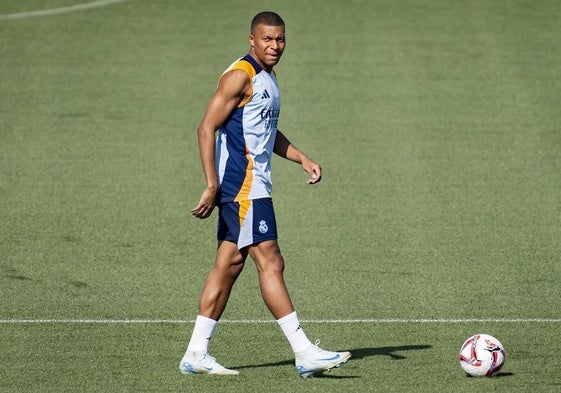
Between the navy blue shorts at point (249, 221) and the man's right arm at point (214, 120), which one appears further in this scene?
the navy blue shorts at point (249, 221)

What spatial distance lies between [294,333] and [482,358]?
1134 mm

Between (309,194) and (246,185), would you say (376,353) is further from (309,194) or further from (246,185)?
(309,194)

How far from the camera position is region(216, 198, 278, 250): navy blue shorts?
742 centimetres

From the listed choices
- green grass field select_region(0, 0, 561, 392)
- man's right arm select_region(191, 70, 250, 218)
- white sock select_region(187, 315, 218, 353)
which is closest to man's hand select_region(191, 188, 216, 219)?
man's right arm select_region(191, 70, 250, 218)

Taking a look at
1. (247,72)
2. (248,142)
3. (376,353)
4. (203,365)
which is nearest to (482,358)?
(376,353)

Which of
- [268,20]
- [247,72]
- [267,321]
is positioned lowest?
[267,321]

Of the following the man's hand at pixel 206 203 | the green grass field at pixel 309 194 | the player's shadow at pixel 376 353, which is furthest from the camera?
the green grass field at pixel 309 194

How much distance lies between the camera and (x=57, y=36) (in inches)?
695

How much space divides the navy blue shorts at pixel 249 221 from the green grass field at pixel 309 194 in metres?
0.84

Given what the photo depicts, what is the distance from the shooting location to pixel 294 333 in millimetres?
7375

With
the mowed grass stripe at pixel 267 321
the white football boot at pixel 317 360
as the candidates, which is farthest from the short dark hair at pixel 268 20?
the mowed grass stripe at pixel 267 321

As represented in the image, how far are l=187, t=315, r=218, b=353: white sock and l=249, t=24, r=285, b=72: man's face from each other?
163 cm

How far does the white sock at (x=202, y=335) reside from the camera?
7496mm

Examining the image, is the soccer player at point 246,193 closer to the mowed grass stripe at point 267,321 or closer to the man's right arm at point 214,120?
the man's right arm at point 214,120
